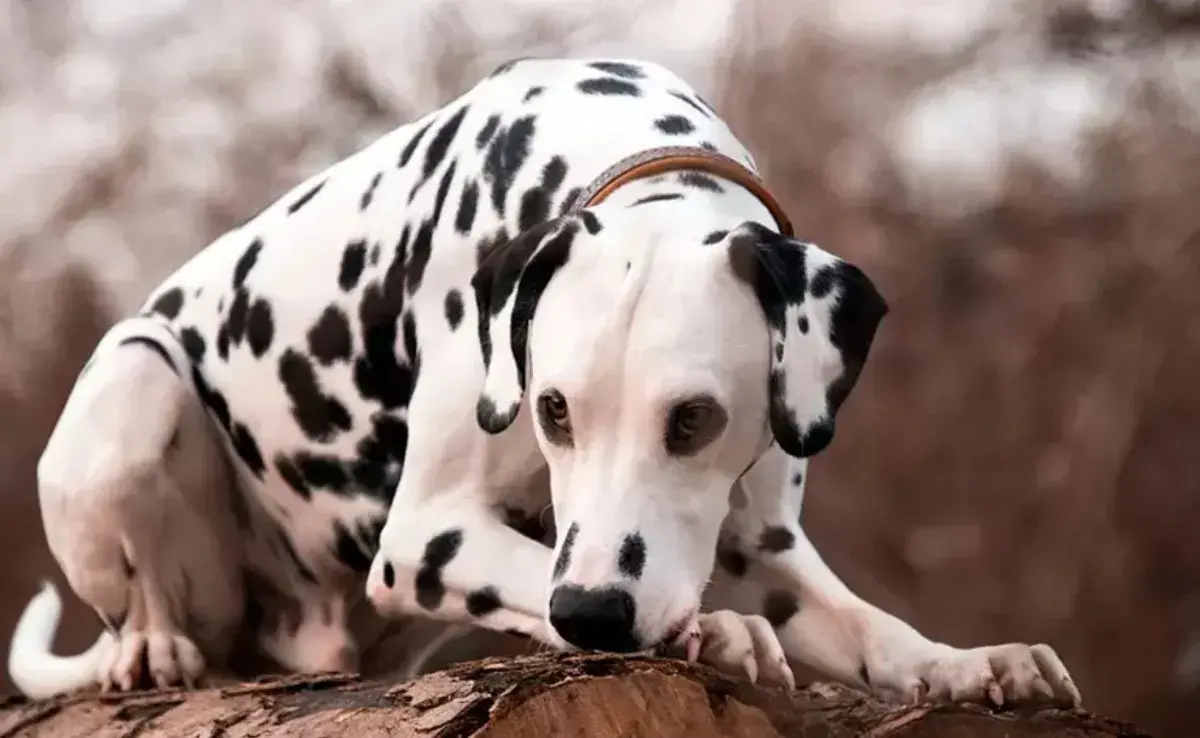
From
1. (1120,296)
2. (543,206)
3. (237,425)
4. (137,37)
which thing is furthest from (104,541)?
(1120,296)

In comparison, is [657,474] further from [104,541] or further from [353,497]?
[104,541]

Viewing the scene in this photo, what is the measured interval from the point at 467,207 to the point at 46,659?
81cm

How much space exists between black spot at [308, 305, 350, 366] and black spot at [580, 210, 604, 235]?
0.46m

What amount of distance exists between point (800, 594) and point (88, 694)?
72 cm

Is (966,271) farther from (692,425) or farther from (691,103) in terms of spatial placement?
(692,425)

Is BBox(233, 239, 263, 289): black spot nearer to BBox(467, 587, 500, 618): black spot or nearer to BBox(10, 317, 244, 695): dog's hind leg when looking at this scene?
BBox(10, 317, 244, 695): dog's hind leg

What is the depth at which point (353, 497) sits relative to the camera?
1.61m

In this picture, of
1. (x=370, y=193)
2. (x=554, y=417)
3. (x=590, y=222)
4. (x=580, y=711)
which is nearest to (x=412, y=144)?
(x=370, y=193)

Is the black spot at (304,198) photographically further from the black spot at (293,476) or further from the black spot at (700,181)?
the black spot at (700,181)

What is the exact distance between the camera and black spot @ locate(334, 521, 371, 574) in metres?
1.63

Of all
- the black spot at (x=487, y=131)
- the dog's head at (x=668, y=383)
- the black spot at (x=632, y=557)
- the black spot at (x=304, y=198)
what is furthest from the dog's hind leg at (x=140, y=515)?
the black spot at (x=632, y=557)

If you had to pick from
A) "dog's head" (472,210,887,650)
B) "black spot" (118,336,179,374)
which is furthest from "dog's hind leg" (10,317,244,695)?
"dog's head" (472,210,887,650)

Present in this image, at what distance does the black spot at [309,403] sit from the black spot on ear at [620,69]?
19.6 inches

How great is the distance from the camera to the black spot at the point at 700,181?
4.34ft
